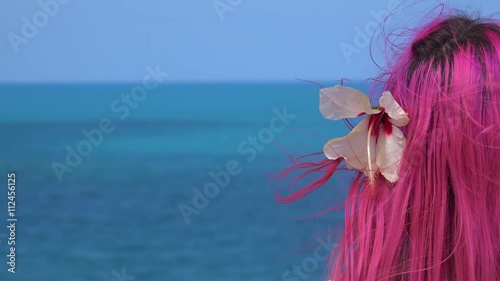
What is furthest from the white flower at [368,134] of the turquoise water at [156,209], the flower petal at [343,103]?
the turquoise water at [156,209]

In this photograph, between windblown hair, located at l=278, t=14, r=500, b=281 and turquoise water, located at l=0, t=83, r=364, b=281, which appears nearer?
windblown hair, located at l=278, t=14, r=500, b=281

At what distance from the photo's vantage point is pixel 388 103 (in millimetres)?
767

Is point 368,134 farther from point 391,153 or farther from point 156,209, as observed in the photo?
point 156,209

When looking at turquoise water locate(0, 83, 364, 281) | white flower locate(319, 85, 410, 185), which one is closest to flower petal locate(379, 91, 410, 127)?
white flower locate(319, 85, 410, 185)

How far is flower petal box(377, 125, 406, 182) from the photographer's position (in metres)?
0.77

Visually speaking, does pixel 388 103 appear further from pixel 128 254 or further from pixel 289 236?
pixel 289 236

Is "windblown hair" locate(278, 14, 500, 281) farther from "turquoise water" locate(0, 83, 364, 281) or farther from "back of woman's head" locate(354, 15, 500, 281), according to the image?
"turquoise water" locate(0, 83, 364, 281)

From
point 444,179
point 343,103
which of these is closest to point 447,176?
point 444,179

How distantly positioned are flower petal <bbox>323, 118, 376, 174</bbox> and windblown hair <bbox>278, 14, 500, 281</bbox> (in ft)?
0.09

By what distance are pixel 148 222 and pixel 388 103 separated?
14.3 ft

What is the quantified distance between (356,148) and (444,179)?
9 cm

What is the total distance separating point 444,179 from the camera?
757mm

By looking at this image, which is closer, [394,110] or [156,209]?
[394,110]

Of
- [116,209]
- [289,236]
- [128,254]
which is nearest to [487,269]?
[128,254]
